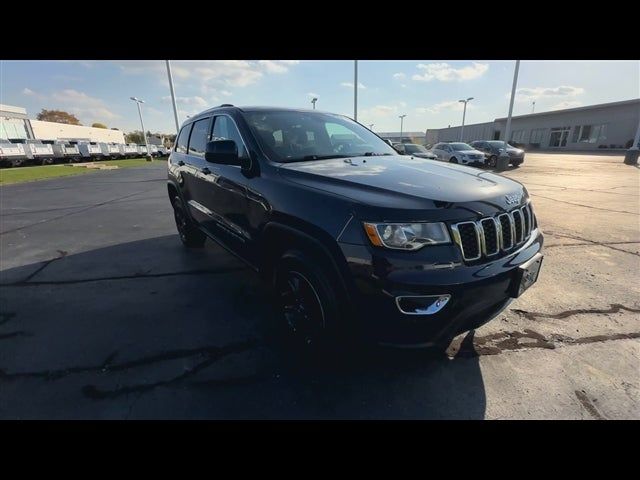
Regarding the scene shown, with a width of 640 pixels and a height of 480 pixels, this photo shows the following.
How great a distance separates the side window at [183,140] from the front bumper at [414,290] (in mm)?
3786

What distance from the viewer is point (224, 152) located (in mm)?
2809

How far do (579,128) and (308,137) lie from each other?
53.7m

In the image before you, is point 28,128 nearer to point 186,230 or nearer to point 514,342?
point 186,230

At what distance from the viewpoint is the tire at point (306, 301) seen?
7.02 ft

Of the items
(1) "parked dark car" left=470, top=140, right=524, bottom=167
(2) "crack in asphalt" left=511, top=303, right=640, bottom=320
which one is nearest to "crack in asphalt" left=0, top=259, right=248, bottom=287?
(2) "crack in asphalt" left=511, top=303, right=640, bottom=320

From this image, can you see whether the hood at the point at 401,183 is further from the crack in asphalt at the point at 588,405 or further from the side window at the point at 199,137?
the side window at the point at 199,137

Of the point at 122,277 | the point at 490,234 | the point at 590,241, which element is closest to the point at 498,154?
the point at 590,241

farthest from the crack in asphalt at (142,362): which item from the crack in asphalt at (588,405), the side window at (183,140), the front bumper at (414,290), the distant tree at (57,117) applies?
the distant tree at (57,117)

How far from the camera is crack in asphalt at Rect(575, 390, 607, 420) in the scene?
2.06 metres

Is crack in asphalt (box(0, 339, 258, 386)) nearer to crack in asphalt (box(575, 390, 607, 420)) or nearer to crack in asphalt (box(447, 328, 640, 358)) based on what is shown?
crack in asphalt (box(447, 328, 640, 358))

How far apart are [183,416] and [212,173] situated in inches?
95.8

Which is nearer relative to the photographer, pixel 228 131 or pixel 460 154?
pixel 228 131

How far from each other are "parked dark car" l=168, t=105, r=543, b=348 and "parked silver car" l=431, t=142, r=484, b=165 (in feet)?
53.9
